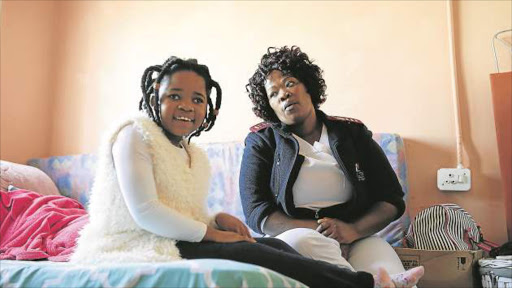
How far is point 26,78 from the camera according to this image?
2717mm

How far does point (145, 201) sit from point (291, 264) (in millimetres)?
356

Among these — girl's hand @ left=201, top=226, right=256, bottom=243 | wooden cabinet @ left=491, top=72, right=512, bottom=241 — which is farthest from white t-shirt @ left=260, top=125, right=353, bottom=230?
wooden cabinet @ left=491, top=72, right=512, bottom=241

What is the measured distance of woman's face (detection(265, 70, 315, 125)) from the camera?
162 cm

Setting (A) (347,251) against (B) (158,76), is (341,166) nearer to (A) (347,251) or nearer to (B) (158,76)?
(A) (347,251)

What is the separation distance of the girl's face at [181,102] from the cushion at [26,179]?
1223 millimetres

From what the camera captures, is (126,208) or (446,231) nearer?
(126,208)

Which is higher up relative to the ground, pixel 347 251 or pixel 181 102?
pixel 181 102

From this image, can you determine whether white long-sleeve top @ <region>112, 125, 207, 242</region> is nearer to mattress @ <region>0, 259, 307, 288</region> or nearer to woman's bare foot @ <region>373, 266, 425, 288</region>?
mattress @ <region>0, 259, 307, 288</region>

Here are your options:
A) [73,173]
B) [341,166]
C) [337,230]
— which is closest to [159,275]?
[337,230]

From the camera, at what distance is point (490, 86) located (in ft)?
6.16

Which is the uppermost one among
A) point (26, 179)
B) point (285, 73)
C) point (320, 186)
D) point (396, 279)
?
point (285, 73)

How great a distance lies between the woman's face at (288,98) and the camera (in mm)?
1625

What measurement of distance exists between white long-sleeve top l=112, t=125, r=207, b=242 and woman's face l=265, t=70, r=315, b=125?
2.03 ft

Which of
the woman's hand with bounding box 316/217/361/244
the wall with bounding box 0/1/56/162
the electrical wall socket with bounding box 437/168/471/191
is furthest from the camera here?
the wall with bounding box 0/1/56/162
